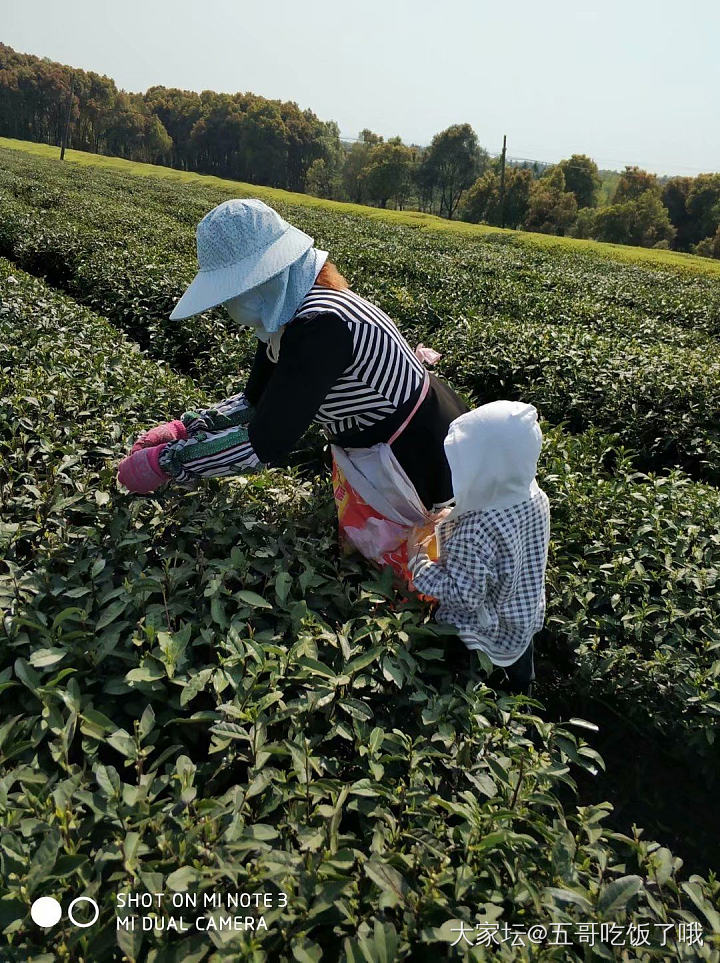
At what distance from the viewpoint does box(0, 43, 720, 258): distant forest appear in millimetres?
43594

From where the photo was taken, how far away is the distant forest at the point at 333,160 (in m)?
43.6

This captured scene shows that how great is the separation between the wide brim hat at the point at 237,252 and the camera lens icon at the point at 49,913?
53.5 inches

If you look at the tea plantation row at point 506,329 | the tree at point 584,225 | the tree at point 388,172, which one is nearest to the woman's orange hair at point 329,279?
the tea plantation row at point 506,329

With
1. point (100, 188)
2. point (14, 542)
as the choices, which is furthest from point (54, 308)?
point (100, 188)

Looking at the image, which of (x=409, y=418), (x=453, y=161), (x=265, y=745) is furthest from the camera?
(x=453, y=161)

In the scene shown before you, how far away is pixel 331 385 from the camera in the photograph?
184 cm

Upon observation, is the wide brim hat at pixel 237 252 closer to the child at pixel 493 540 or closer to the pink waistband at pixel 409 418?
the pink waistband at pixel 409 418

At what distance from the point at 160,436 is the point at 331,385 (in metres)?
0.65

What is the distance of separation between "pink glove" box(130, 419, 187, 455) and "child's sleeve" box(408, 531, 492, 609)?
939mm

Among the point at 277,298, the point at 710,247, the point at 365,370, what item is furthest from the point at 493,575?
the point at 710,247

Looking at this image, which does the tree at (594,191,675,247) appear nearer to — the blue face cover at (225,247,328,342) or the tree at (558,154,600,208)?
the tree at (558,154,600,208)

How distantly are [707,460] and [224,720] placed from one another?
371 centimetres

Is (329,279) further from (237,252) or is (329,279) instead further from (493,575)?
(493,575)

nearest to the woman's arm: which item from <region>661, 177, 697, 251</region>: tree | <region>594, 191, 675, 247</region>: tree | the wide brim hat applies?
the wide brim hat
